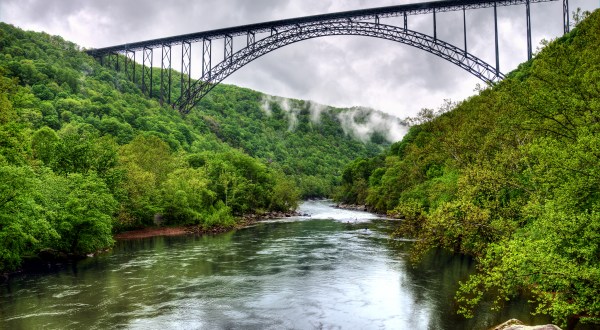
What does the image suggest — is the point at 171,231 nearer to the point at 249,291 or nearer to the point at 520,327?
the point at 249,291

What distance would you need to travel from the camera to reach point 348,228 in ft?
147

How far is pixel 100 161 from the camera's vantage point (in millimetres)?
38094

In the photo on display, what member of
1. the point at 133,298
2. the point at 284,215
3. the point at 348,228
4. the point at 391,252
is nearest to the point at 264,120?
the point at 284,215

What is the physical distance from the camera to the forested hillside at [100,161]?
23.6 m

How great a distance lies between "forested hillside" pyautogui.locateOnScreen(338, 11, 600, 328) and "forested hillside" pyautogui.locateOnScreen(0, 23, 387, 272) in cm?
2020

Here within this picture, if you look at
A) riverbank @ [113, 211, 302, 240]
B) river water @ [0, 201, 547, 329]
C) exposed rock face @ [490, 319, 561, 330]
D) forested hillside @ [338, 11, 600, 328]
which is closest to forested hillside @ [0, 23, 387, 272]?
riverbank @ [113, 211, 302, 240]

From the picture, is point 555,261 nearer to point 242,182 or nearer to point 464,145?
point 464,145

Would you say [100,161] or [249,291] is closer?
[249,291]

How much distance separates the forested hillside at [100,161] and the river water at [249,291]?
301 centimetres

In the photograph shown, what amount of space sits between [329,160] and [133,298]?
130 metres

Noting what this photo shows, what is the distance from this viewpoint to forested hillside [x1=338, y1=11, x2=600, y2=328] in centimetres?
1158

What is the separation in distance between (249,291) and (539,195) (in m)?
13.0

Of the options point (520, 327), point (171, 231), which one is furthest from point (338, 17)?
point (520, 327)

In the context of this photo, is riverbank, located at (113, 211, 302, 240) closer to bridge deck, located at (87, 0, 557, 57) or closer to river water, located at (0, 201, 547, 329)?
river water, located at (0, 201, 547, 329)
